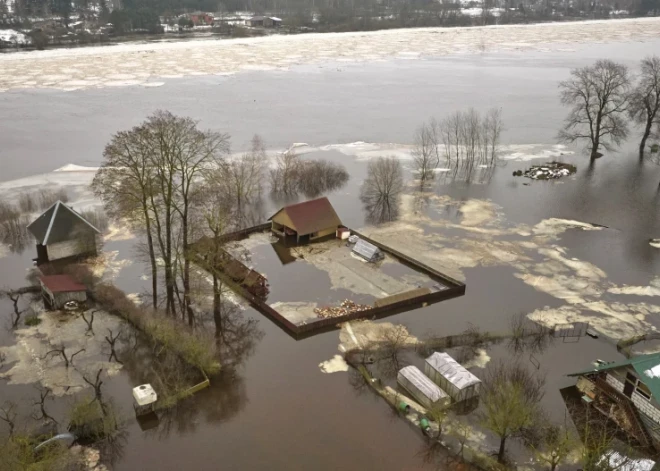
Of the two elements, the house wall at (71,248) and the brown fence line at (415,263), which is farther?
the house wall at (71,248)

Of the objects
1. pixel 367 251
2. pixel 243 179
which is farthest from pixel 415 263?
pixel 243 179

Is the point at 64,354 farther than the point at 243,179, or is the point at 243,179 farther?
the point at 243,179

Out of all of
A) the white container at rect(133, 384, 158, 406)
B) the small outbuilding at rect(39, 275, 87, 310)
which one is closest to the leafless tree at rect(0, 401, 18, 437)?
the white container at rect(133, 384, 158, 406)

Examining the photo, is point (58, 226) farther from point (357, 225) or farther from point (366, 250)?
point (357, 225)

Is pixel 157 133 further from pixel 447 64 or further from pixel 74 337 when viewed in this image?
pixel 447 64

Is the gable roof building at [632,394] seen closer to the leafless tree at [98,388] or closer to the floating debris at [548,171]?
the leafless tree at [98,388]

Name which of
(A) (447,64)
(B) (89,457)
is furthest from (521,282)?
(A) (447,64)

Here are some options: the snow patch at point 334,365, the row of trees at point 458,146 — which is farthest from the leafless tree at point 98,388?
the row of trees at point 458,146
